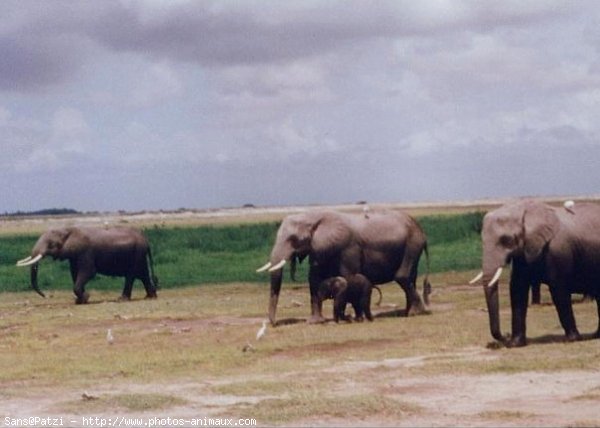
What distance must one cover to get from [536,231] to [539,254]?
1.15ft

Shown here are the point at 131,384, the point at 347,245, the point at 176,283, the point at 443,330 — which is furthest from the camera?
the point at 176,283

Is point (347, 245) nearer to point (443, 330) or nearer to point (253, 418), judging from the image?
point (443, 330)

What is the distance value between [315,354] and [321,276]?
4.94 metres

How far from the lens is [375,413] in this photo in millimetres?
12297

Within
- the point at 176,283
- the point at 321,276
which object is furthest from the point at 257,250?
the point at 321,276

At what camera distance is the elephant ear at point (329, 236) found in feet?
71.9

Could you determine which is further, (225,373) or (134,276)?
(134,276)

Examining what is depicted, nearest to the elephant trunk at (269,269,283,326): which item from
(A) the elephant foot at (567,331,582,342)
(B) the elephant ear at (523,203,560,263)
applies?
(B) the elephant ear at (523,203,560,263)

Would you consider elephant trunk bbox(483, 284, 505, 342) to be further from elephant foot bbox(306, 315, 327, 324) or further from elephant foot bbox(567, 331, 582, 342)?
elephant foot bbox(306, 315, 327, 324)

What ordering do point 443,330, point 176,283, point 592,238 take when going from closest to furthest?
point 592,238
point 443,330
point 176,283

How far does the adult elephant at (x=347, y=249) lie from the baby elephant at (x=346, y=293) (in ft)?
0.89

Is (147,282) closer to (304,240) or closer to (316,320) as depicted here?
(304,240)

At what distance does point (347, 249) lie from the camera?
22141mm

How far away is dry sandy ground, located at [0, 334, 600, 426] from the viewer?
1188 cm
